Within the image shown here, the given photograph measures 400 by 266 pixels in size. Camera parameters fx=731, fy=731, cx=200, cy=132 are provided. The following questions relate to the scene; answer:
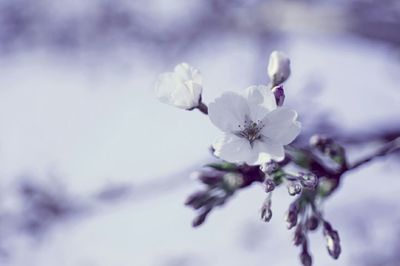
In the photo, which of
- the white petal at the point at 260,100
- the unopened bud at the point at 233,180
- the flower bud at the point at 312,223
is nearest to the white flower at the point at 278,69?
the white petal at the point at 260,100

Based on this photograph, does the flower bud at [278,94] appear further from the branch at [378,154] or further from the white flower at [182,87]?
the branch at [378,154]

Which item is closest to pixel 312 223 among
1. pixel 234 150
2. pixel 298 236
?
pixel 298 236

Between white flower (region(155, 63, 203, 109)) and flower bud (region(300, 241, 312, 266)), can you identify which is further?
flower bud (region(300, 241, 312, 266))

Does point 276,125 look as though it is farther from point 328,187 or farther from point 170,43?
point 170,43

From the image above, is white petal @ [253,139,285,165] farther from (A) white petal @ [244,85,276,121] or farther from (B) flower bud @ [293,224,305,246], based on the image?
(B) flower bud @ [293,224,305,246]

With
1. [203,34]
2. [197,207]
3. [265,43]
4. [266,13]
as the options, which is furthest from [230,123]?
[203,34]

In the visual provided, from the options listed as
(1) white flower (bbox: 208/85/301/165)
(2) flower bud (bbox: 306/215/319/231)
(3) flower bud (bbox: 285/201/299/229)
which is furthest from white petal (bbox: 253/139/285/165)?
(2) flower bud (bbox: 306/215/319/231)
